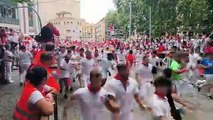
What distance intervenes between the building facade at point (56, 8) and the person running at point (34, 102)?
103601 mm

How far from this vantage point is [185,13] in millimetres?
30797

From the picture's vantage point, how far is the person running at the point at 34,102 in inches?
158

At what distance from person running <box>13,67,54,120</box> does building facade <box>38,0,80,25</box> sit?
4079 inches

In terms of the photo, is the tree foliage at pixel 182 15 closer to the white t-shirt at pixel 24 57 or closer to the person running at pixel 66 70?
the white t-shirt at pixel 24 57

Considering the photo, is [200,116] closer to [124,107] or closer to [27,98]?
[124,107]

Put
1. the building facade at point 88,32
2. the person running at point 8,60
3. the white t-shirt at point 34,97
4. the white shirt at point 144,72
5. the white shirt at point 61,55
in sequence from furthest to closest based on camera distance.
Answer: the building facade at point 88,32 → the person running at point 8,60 → the white shirt at point 61,55 → the white shirt at point 144,72 → the white t-shirt at point 34,97

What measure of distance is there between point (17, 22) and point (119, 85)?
51904 mm

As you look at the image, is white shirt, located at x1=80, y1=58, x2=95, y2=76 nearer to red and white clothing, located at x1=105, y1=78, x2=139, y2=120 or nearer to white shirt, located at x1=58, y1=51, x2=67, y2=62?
white shirt, located at x1=58, y1=51, x2=67, y2=62

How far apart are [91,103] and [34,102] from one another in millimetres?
1498

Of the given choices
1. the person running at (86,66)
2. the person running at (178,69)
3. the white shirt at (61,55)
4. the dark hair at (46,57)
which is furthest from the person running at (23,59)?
the dark hair at (46,57)

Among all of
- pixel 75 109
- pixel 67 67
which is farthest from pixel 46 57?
pixel 67 67

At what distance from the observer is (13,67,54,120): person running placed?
401cm

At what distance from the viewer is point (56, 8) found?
120062mm

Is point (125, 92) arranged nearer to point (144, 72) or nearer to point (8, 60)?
point (144, 72)
